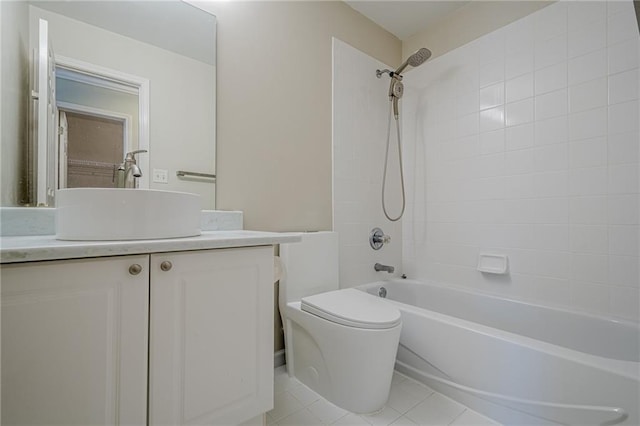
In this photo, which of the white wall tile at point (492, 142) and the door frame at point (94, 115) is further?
the white wall tile at point (492, 142)

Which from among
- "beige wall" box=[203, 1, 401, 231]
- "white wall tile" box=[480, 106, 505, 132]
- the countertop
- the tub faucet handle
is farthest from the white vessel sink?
"white wall tile" box=[480, 106, 505, 132]

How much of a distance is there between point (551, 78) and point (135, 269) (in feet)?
7.22

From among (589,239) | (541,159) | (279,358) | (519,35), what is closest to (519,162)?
(541,159)

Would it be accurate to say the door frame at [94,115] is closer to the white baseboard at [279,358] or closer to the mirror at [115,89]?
the mirror at [115,89]

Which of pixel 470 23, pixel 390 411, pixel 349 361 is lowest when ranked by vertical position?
pixel 390 411

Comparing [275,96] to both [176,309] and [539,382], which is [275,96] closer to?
[176,309]

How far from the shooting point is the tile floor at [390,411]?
1.24 meters

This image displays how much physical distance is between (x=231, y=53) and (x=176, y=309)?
→ 1324 mm

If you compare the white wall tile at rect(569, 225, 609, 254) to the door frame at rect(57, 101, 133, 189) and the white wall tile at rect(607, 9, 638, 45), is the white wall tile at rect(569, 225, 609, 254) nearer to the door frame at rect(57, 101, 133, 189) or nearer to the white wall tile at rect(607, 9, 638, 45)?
the white wall tile at rect(607, 9, 638, 45)

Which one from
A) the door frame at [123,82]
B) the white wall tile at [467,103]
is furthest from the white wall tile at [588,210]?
the door frame at [123,82]

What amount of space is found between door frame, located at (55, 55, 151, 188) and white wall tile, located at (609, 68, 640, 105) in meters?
2.24

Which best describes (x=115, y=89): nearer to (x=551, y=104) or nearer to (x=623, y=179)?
(x=551, y=104)

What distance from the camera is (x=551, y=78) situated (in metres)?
1.64

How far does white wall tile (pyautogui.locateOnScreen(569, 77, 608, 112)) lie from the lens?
148 cm
